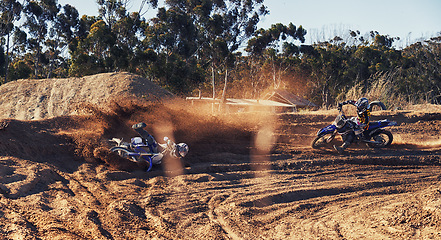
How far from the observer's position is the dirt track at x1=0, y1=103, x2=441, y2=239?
4980 mm

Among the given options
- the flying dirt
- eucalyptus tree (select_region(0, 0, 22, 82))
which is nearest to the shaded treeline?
eucalyptus tree (select_region(0, 0, 22, 82))

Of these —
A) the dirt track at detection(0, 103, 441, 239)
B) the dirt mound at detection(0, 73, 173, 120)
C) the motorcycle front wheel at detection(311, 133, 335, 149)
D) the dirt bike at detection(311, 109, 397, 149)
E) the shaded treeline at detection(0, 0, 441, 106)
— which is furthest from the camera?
the shaded treeline at detection(0, 0, 441, 106)

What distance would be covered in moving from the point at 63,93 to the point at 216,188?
14752 millimetres

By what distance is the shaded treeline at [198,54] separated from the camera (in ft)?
95.4

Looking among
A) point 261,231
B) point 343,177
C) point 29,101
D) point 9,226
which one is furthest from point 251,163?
point 29,101

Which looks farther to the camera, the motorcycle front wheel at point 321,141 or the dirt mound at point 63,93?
the dirt mound at point 63,93

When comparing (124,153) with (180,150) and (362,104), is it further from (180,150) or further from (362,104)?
(362,104)

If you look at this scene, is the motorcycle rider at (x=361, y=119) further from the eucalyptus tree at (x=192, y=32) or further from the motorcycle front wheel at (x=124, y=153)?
the eucalyptus tree at (x=192, y=32)

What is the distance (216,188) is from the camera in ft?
24.3

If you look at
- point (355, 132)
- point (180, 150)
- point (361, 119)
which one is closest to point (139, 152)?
point (180, 150)

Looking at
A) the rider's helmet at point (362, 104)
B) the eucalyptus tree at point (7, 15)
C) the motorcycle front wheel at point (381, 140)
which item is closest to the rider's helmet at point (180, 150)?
the rider's helmet at point (362, 104)

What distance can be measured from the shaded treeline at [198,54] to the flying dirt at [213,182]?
8772mm

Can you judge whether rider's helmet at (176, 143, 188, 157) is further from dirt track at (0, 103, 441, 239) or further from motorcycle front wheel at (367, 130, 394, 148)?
motorcycle front wheel at (367, 130, 394, 148)

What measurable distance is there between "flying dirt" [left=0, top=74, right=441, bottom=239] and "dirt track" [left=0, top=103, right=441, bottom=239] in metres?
0.03
